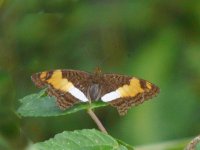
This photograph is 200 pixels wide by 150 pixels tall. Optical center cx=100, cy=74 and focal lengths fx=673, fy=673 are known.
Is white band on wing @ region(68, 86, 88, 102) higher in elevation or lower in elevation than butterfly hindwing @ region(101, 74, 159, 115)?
higher

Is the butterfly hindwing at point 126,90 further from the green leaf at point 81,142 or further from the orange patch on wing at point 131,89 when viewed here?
the green leaf at point 81,142

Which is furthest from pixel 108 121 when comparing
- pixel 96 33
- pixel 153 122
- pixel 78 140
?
pixel 78 140

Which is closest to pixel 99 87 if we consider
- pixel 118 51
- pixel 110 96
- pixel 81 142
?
pixel 110 96

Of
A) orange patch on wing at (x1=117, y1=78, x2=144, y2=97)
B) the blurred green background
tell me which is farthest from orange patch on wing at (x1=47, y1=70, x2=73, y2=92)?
the blurred green background

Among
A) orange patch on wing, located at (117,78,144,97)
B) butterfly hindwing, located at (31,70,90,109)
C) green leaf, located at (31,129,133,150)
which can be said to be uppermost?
butterfly hindwing, located at (31,70,90,109)

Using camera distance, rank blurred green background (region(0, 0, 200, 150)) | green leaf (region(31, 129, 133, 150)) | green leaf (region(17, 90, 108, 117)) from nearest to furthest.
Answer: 1. green leaf (region(31, 129, 133, 150))
2. green leaf (region(17, 90, 108, 117))
3. blurred green background (region(0, 0, 200, 150))

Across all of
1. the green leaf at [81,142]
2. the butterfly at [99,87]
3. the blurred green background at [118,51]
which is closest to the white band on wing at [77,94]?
the butterfly at [99,87]

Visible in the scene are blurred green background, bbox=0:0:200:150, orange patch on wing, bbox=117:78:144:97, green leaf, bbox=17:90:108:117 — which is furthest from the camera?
blurred green background, bbox=0:0:200:150

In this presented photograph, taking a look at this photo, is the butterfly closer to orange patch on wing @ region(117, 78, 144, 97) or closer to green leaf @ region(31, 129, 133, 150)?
orange patch on wing @ region(117, 78, 144, 97)
